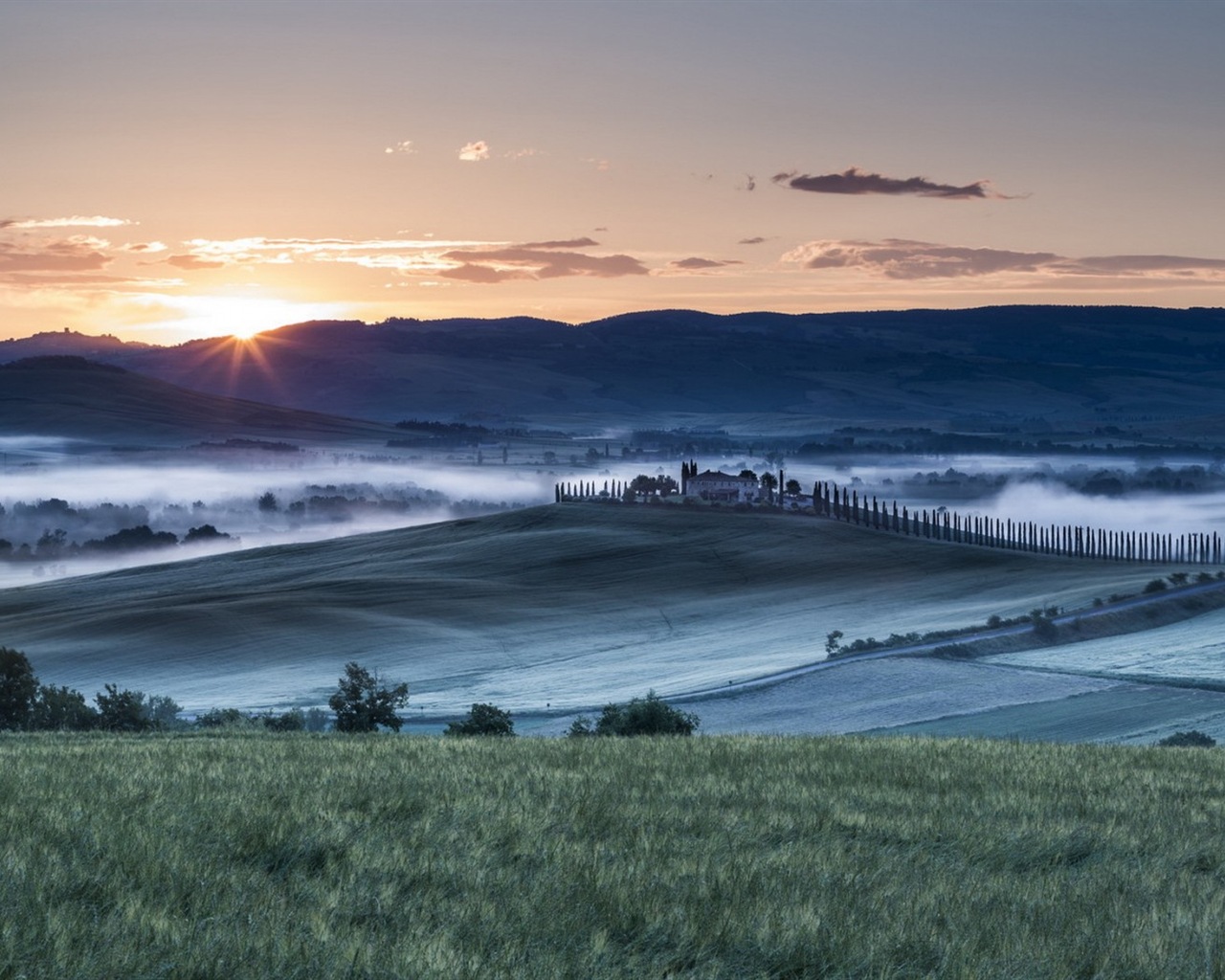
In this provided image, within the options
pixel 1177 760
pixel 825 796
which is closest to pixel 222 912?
pixel 825 796

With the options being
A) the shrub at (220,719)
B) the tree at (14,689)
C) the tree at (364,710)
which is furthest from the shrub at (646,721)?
the tree at (14,689)

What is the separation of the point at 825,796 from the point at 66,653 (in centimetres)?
9043

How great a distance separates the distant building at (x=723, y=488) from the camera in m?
165

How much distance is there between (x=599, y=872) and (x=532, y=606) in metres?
106

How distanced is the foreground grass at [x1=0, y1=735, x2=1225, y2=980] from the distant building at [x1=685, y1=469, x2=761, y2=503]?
14679 cm

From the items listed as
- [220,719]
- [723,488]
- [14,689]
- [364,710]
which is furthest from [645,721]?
[723,488]

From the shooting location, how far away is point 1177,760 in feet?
61.8

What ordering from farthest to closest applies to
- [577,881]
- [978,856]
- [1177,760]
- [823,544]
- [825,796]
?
[823,544]
[1177,760]
[825,796]
[978,856]
[577,881]

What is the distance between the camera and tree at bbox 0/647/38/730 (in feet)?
151

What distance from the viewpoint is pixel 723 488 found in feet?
568

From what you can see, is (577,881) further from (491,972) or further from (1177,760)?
(1177,760)

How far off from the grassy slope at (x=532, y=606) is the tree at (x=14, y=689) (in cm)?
2786

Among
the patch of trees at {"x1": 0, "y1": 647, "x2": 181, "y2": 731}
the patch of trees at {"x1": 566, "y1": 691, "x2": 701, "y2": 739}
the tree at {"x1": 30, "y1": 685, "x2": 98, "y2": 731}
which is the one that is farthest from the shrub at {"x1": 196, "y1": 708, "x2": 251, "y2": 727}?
the patch of trees at {"x1": 566, "y1": 691, "x2": 701, "y2": 739}

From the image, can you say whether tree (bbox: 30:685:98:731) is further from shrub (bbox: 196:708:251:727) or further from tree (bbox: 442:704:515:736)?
tree (bbox: 442:704:515:736)
